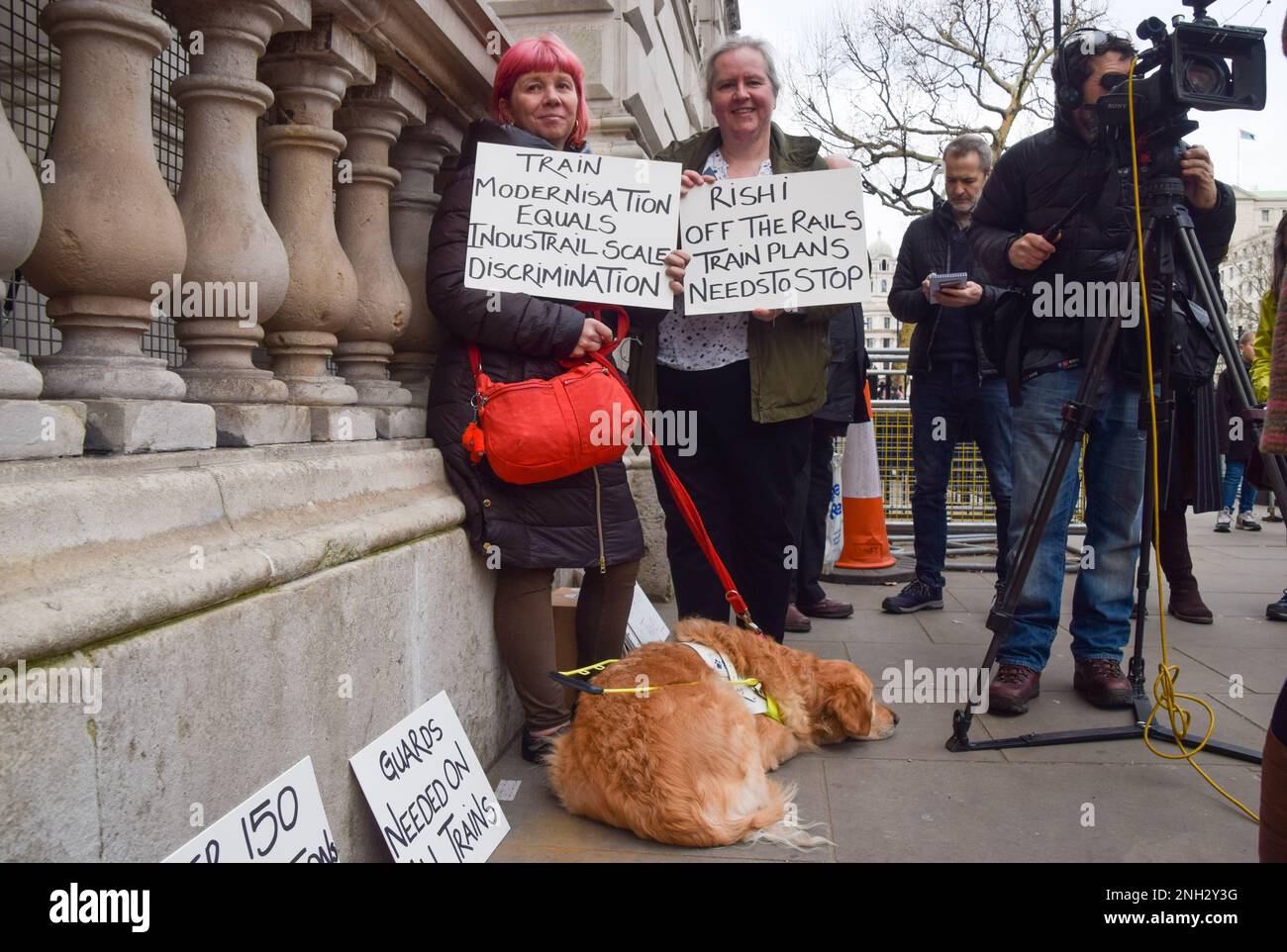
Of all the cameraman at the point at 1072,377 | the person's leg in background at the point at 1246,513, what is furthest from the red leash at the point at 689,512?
the person's leg in background at the point at 1246,513

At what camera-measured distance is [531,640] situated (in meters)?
3.31

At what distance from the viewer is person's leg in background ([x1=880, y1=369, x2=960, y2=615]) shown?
5.81m

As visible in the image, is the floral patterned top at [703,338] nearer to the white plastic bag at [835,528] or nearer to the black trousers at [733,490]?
the black trousers at [733,490]

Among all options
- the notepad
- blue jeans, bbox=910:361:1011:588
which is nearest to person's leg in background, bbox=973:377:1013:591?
blue jeans, bbox=910:361:1011:588

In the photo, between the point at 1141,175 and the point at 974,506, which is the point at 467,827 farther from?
the point at 974,506

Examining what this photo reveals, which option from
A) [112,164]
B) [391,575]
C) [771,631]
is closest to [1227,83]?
[771,631]

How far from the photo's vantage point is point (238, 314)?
247cm

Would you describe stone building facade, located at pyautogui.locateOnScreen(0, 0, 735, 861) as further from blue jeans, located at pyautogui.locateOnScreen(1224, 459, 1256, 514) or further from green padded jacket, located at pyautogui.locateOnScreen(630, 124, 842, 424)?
blue jeans, located at pyautogui.locateOnScreen(1224, 459, 1256, 514)

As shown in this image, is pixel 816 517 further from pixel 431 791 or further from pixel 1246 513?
pixel 1246 513

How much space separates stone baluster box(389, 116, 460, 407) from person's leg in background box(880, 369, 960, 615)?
314 centimetres

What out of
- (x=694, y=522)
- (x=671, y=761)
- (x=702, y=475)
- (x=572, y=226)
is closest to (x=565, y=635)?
(x=694, y=522)

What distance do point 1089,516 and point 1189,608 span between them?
2238 millimetres

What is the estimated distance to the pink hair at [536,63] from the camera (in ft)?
10.9

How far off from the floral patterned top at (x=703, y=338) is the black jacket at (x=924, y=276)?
2.17m
